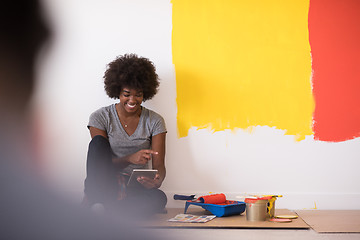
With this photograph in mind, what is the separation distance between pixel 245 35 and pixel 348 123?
0.88 m

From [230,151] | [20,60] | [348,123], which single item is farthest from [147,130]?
[20,60]

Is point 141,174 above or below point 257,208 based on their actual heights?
above

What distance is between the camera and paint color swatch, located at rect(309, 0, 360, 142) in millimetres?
2568

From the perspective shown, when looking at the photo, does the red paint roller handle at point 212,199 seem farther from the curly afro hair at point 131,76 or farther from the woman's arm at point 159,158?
the curly afro hair at point 131,76

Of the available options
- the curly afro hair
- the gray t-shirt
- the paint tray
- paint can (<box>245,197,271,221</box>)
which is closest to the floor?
paint can (<box>245,197,271,221</box>)

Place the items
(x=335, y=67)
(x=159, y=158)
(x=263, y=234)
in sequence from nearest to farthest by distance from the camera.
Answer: (x=263, y=234) → (x=159, y=158) → (x=335, y=67)

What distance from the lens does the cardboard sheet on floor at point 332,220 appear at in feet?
5.85

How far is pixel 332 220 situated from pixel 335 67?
3.38 ft

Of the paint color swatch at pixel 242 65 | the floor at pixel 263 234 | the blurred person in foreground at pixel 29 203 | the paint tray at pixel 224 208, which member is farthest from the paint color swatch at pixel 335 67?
the blurred person in foreground at pixel 29 203

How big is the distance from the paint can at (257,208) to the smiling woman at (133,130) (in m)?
0.50

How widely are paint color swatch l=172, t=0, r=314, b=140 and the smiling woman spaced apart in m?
0.30

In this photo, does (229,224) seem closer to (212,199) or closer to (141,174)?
(212,199)

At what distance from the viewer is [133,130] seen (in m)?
2.41

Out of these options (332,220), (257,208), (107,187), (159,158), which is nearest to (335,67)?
(332,220)
